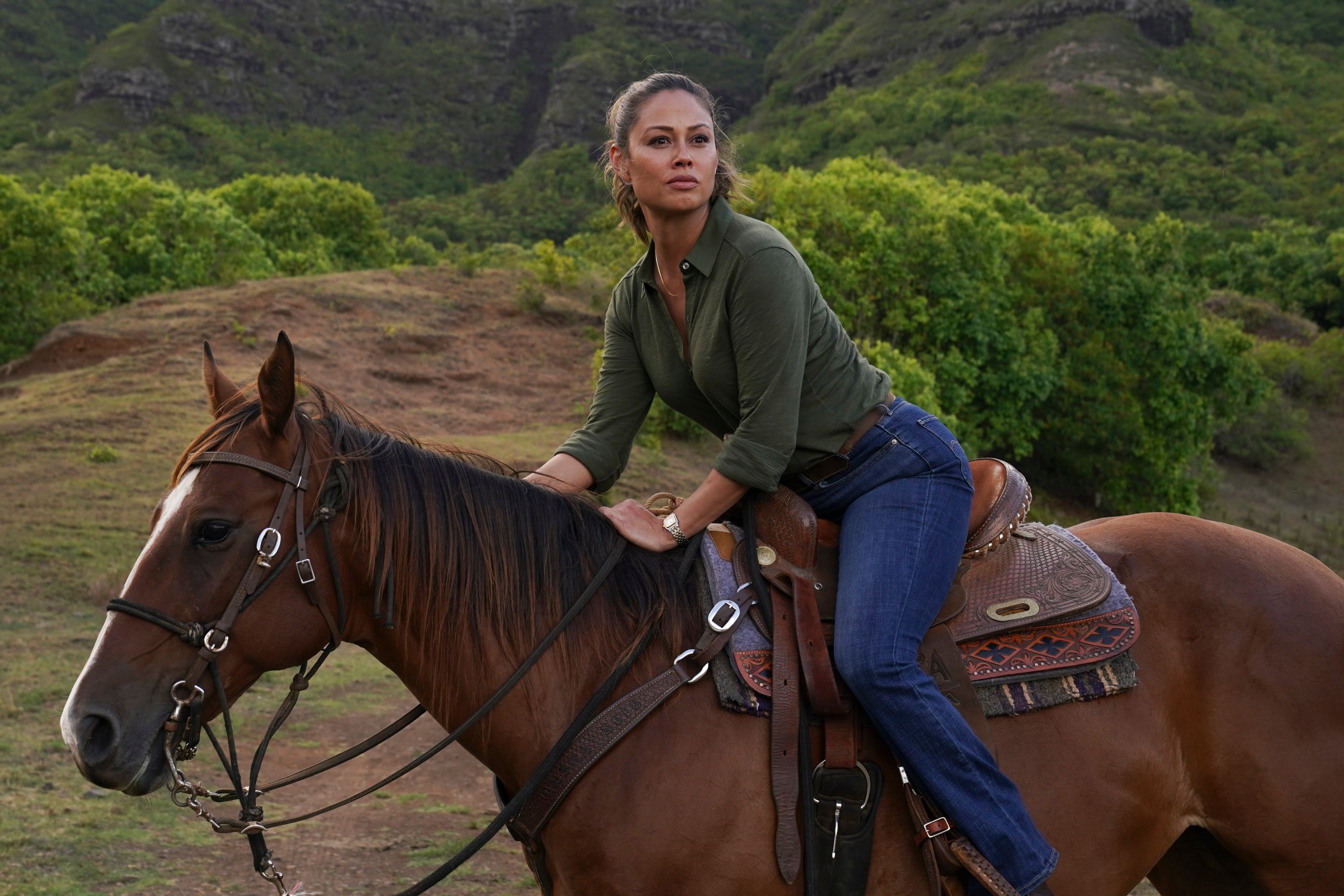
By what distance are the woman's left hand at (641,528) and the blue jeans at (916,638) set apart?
504 millimetres

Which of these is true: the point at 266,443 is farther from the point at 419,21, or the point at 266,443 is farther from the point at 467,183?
the point at 419,21

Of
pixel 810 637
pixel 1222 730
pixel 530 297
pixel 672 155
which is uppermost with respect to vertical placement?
pixel 672 155

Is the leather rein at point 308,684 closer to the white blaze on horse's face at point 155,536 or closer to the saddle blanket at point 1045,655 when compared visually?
the white blaze on horse's face at point 155,536

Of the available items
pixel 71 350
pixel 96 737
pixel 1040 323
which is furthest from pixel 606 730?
pixel 1040 323

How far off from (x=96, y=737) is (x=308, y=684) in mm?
467

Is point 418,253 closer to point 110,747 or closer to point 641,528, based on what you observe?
point 641,528

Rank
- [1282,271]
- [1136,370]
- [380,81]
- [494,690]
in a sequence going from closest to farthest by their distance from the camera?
[494,690] → [1136,370] → [1282,271] → [380,81]

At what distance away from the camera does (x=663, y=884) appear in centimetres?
254

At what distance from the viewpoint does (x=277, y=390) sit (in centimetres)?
246

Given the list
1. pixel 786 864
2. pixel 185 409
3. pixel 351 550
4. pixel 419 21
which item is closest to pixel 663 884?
pixel 786 864

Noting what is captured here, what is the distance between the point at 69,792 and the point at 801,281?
592cm

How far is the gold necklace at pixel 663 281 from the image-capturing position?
2.97 m

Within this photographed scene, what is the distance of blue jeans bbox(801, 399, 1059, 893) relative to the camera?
263 centimetres

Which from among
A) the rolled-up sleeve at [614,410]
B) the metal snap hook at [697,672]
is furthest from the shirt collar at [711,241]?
the metal snap hook at [697,672]
